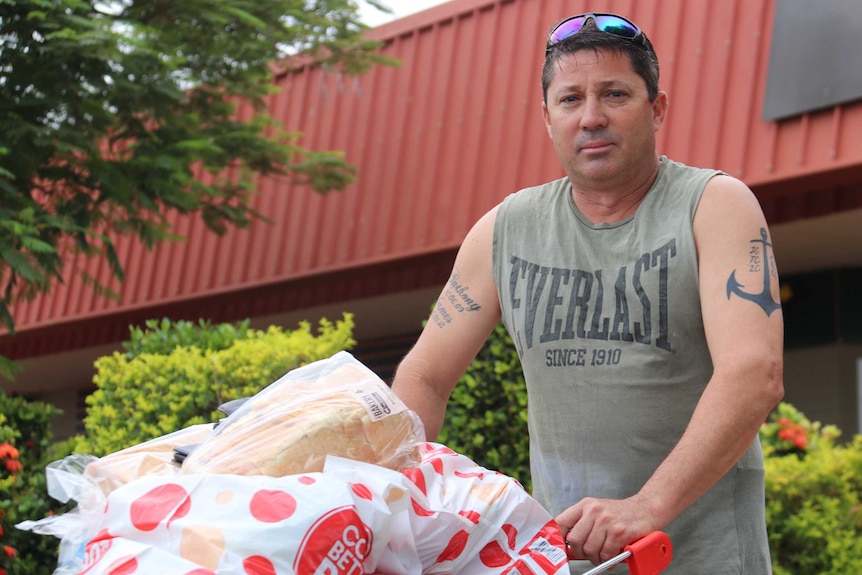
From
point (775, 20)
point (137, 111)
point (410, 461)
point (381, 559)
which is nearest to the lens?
point (381, 559)

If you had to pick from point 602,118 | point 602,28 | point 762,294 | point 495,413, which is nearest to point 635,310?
point 762,294

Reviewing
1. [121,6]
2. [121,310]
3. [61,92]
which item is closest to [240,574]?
[61,92]

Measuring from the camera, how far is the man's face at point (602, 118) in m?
2.66

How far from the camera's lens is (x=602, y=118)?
264cm

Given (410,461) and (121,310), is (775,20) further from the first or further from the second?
(121,310)

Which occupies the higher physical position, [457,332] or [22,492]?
[457,332]

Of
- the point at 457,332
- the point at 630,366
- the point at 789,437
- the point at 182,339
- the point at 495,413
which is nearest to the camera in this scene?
the point at 630,366

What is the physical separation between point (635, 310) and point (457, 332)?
1.84ft

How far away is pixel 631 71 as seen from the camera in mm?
2684

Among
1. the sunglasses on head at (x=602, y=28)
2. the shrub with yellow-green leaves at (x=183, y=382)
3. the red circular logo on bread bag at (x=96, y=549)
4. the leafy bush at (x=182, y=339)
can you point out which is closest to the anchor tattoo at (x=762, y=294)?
the sunglasses on head at (x=602, y=28)

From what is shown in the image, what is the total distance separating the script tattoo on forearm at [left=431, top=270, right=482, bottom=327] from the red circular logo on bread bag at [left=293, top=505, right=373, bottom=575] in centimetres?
115

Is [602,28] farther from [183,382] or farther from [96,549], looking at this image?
[183,382]

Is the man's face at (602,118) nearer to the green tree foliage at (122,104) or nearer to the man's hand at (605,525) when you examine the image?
the man's hand at (605,525)

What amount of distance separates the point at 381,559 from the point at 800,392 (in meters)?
10.2
